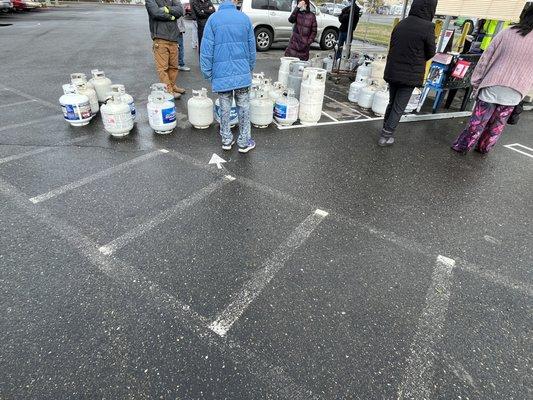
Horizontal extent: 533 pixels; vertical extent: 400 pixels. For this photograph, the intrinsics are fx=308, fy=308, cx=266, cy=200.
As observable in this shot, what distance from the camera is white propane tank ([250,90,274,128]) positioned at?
4.83 metres

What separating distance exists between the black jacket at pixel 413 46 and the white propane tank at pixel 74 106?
14.5 feet

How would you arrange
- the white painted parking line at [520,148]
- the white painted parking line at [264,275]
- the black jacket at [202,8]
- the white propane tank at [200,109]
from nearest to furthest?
the white painted parking line at [264,275] < the white propane tank at [200,109] < the white painted parking line at [520,148] < the black jacket at [202,8]

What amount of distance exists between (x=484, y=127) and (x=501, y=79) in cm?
76

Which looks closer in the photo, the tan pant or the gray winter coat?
the gray winter coat

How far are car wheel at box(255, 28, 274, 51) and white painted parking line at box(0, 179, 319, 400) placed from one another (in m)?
10.1

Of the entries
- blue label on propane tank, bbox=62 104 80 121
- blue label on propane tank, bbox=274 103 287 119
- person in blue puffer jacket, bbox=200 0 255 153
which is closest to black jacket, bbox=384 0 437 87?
blue label on propane tank, bbox=274 103 287 119

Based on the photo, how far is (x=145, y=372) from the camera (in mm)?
1776

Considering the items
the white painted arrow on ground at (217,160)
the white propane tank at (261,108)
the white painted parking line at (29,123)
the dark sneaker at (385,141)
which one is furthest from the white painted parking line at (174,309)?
the dark sneaker at (385,141)

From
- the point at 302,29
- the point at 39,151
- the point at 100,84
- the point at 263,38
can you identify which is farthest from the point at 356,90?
the point at 263,38

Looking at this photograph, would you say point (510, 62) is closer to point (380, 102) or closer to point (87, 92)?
point (380, 102)

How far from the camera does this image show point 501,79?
12.4 ft

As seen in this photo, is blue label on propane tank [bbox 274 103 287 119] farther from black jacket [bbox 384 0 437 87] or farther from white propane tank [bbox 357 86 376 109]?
white propane tank [bbox 357 86 376 109]

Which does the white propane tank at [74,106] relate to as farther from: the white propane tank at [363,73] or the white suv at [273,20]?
the white suv at [273,20]

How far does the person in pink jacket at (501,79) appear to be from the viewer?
354cm
